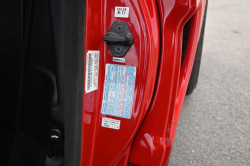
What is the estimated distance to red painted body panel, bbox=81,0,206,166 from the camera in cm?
69

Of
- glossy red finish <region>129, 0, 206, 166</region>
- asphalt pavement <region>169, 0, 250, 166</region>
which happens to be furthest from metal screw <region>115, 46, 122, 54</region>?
asphalt pavement <region>169, 0, 250, 166</region>

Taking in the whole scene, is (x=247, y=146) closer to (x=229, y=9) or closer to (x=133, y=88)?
(x=133, y=88)

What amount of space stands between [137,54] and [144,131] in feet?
0.90

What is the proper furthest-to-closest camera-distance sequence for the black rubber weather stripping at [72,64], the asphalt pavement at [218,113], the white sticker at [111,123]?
the asphalt pavement at [218,113] < the white sticker at [111,123] < the black rubber weather stripping at [72,64]

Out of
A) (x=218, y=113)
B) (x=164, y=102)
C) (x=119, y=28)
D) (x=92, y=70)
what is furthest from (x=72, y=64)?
(x=218, y=113)

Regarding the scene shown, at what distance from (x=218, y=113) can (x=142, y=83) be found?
3.94 ft

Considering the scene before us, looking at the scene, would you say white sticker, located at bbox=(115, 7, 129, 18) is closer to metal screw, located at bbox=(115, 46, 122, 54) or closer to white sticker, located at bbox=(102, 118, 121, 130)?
metal screw, located at bbox=(115, 46, 122, 54)

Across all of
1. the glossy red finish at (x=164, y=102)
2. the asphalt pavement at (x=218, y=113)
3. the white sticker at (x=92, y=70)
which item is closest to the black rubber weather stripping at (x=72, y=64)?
the white sticker at (x=92, y=70)

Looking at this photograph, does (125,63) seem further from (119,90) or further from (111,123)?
(111,123)

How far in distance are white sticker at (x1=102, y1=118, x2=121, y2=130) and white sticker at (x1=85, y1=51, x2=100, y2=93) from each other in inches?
4.5

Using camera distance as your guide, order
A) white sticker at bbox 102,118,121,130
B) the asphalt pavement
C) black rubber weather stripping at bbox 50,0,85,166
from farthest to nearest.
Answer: the asphalt pavement → white sticker at bbox 102,118,121,130 → black rubber weather stripping at bbox 50,0,85,166

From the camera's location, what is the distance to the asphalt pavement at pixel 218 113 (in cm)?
137

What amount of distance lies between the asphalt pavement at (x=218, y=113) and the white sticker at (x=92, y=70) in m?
0.84

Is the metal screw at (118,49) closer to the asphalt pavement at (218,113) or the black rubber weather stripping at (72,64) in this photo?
the black rubber weather stripping at (72,64)
